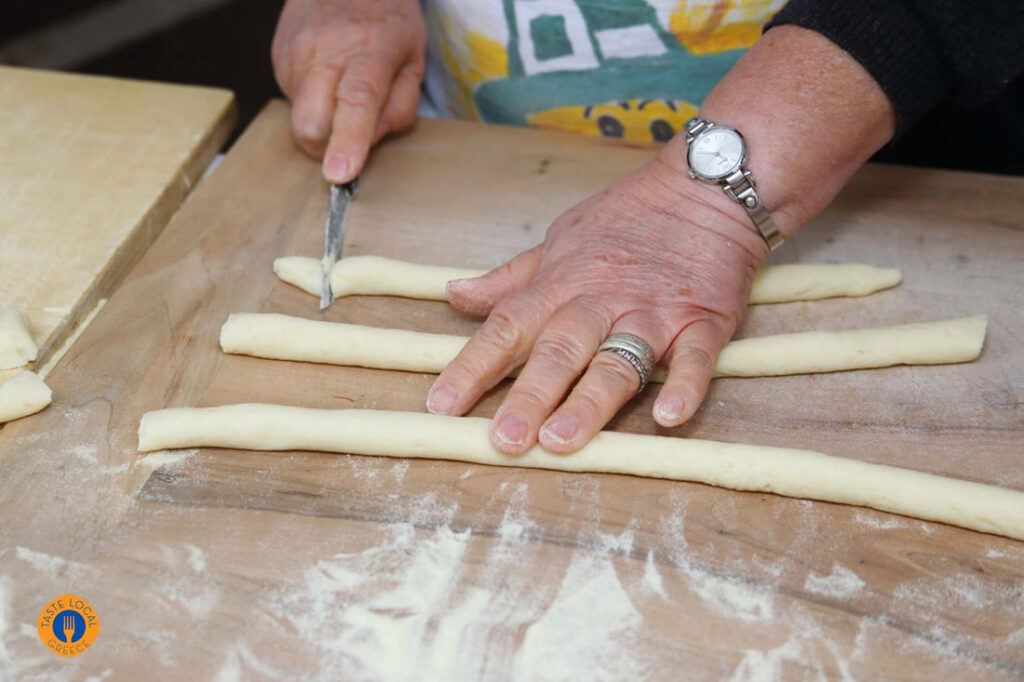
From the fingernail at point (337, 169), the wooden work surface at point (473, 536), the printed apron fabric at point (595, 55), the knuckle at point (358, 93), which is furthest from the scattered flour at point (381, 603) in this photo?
the printed apron fabric at point (595, 55)

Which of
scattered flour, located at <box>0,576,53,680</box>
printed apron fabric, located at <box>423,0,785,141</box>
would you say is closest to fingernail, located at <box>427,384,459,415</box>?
scattered flour, located at <box>0,576,53,680</box>

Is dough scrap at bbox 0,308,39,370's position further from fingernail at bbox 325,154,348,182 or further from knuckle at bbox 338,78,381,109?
knuckle at bbox 338,78,381,109

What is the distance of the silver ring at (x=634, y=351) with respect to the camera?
5.66 feet

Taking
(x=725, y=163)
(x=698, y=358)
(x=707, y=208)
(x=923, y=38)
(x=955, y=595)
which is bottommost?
(x=955, y=595)

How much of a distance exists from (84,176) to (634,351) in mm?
1625

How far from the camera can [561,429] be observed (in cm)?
163

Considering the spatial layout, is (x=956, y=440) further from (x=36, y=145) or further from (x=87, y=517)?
(x=36, y=145)

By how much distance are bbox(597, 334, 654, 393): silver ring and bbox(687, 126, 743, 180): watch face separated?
405 mm

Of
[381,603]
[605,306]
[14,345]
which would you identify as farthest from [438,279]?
[14,345]

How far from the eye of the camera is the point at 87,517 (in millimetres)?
1644

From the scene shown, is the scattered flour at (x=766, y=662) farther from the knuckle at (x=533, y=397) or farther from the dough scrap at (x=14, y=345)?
the dough scrap at (x=14, y=345)

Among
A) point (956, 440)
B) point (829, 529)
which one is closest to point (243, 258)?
point (829, 529)

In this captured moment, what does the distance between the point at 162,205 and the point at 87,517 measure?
1005 millimetres

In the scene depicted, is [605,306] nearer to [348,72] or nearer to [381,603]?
[381,603]
